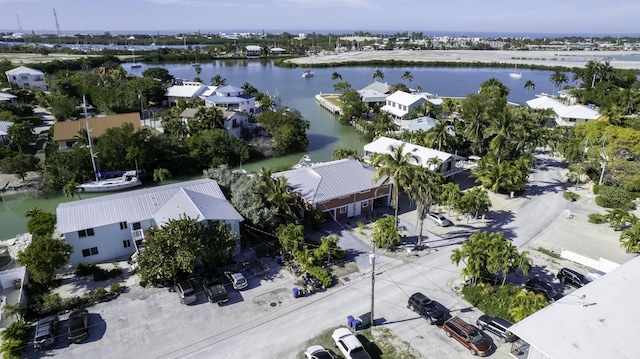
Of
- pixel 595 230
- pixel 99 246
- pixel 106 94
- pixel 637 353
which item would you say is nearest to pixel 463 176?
pixel 595 230

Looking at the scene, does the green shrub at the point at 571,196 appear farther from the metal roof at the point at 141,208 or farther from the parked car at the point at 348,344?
the metal roof at the point at 141,208

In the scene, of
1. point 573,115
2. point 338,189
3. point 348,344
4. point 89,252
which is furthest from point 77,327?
point 573,115

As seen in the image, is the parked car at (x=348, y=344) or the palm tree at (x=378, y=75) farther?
the palm tree at (x=378, y=75)

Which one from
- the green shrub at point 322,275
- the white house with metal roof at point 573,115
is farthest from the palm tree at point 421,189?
the white house with metal roof at point 573,115

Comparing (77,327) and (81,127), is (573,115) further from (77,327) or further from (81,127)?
(81,127)

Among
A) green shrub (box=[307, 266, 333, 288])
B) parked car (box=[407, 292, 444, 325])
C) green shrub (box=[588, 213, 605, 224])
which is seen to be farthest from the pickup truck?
green shrub (box=[588, 213, 605, 224])

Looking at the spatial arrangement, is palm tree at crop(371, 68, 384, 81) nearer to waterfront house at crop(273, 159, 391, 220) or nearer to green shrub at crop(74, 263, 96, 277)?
waterfront house at crop(273, 159, 391, 220)
